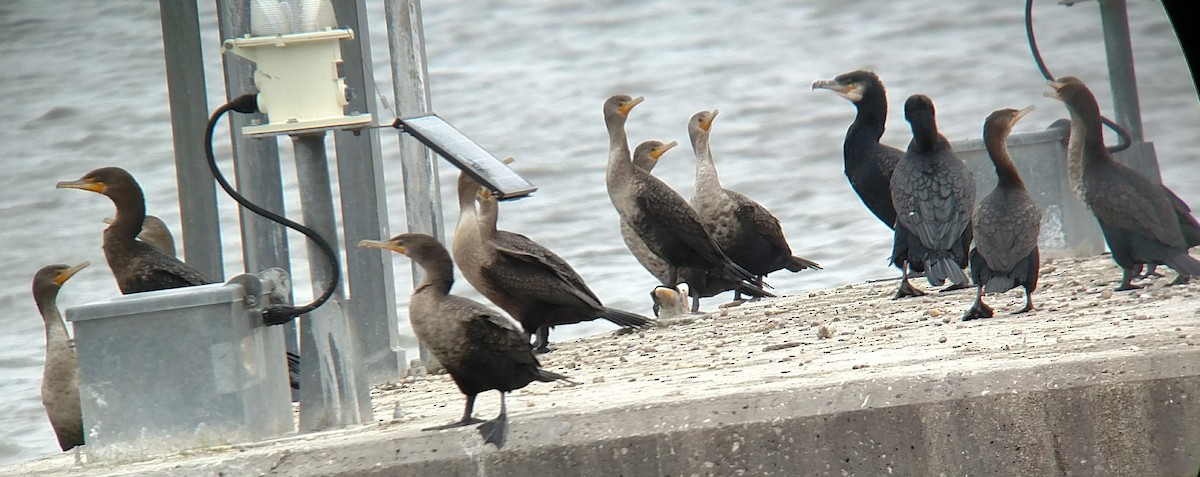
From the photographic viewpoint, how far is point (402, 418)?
4.81 meters

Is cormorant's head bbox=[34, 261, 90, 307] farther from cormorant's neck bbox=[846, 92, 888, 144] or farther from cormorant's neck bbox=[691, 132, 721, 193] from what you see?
cormorant's neck bbox=[846, 92, 888, 144]

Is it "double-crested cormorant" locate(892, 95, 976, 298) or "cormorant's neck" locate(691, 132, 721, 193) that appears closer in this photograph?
"double-crested cormorant" locate(892, 95, 976, 298)

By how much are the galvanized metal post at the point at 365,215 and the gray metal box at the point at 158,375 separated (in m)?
1.76

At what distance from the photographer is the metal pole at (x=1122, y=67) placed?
9102mm

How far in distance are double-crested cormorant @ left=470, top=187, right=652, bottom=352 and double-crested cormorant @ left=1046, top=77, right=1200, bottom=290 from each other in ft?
7.14

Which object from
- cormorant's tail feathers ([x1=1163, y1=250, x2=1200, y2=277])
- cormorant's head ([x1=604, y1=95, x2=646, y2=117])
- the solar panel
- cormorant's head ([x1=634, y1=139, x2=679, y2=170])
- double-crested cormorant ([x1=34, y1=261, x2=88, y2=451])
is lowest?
cormorant's tail feathers ([x1=1163, y1=250, x2=1200, y2=277])

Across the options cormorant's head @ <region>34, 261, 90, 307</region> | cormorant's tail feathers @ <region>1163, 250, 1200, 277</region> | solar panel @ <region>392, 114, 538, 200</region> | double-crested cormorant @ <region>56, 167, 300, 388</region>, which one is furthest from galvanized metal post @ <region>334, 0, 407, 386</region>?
cormorant's tail feathers @ <region>1163, 250, 1200, 277</region>

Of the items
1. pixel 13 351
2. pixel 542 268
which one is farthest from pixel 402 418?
pixel 13 351

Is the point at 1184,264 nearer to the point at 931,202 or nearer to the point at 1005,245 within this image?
the point at 1005,245

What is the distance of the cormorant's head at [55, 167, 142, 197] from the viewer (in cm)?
566

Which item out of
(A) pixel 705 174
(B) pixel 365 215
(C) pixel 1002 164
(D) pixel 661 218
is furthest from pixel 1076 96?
(B) pixel 365 215

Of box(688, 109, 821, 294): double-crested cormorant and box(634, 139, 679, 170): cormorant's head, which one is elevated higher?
box(634, 139, 679, 170): cormorant's head

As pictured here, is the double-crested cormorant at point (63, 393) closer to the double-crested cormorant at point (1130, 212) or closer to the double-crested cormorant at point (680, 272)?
the double-crested cormorant at point (680, 272)

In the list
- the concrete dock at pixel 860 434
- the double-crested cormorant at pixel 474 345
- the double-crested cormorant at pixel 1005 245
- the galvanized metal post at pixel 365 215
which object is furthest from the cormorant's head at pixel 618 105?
the concrete dock at pixel 860 434
